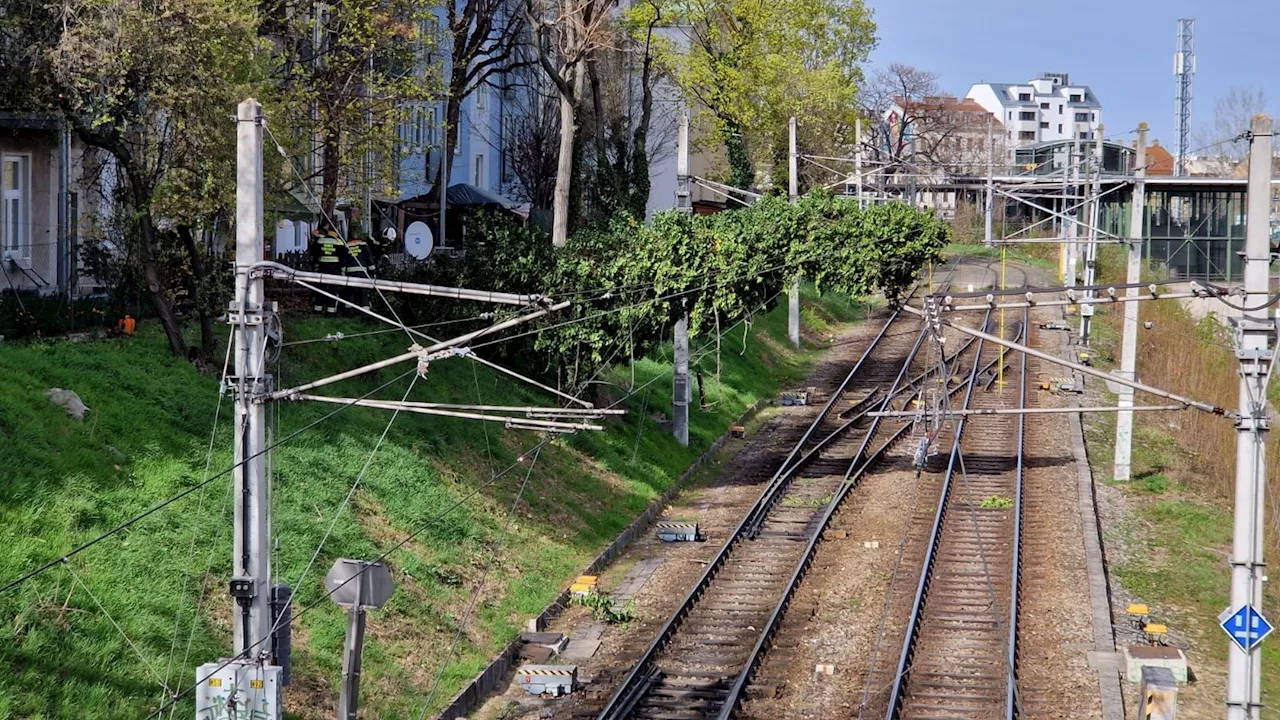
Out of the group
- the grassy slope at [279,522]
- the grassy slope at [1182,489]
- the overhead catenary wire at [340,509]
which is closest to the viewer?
the grassy slope at [279,522]

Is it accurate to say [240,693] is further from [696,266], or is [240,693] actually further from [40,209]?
[40,209]

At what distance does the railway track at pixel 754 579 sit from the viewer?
15.3 m

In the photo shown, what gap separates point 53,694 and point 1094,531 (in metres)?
15.5

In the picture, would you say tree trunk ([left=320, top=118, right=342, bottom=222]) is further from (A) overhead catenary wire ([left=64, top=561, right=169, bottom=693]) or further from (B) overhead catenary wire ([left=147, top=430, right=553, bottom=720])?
(A) overhead catenary wire ([left=64, top=561, right=169, bottom=693])

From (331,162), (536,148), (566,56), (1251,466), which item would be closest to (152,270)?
(331,162)

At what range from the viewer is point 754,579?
782 inches

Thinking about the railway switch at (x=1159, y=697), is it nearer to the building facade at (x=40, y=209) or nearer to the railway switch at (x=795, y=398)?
the building facade at (x=40, y=209)

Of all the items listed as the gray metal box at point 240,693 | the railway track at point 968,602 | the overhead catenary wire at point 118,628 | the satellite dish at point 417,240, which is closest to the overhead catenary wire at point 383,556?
the gray metal box at point 240,693

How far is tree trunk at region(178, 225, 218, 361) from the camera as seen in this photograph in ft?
64.3

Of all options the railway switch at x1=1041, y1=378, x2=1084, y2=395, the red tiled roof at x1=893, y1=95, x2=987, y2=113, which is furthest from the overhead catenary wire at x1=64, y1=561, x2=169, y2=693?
the red tiled roof at x1=893, y1=95, x2=987, y2=113

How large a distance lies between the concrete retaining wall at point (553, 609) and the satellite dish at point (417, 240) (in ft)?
20.8

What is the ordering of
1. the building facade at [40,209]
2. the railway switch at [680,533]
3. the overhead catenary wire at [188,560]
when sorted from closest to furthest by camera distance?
the overhead catenary wire at [188,560], the building facade at [40,209], the railway switch at [680,533]

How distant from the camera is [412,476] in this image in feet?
64.3

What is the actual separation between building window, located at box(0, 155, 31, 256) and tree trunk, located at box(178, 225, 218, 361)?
3.83m
